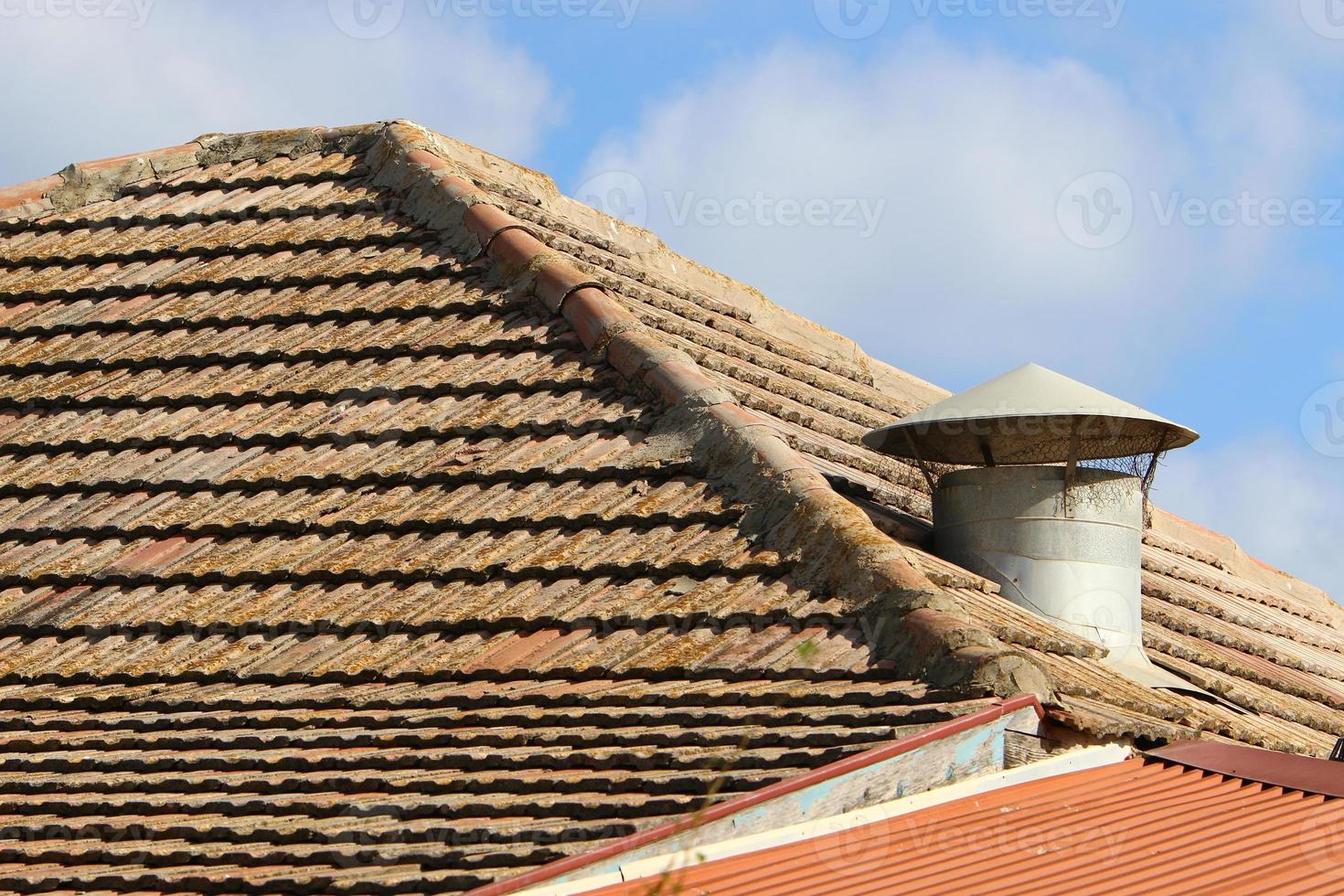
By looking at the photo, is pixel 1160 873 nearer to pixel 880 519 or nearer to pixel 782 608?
pixel 782 608

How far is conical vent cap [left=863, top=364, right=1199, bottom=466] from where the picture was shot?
6.83 m

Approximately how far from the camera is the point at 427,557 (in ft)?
21.6

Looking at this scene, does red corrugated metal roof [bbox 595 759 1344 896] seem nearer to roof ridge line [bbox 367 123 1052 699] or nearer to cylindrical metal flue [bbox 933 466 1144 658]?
roof ridge line [bbox 367 123 1052 699]

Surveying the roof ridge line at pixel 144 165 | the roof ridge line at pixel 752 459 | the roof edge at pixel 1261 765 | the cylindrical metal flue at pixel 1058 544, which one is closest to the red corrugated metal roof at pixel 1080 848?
the roof edge at pixel 1261 765

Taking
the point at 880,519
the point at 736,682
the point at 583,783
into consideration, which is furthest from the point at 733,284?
the point at 583,783

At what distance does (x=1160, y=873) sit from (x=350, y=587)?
3.35 meters

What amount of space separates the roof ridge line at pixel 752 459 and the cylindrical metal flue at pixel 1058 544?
35.4 inches

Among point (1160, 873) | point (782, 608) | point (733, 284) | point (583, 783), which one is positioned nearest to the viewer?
point (1160, 873)


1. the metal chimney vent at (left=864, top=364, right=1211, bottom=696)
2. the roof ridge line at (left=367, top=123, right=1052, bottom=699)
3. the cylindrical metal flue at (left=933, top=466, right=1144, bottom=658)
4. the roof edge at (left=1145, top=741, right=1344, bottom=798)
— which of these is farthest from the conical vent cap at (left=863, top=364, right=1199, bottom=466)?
the roof edge at (left=1145, top=741, right=1344, bottom=798)

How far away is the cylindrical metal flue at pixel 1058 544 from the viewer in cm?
689

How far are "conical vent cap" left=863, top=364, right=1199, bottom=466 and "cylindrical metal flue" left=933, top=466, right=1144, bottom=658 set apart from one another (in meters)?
0.13

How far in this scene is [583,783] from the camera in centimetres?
495

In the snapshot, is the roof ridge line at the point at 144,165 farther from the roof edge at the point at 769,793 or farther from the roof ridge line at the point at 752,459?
the roof edge at the point at 769,793

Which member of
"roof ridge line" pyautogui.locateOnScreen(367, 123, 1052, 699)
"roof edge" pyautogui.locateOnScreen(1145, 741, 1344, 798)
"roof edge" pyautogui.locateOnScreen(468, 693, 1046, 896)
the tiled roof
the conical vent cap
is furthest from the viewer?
the conical vent cap
